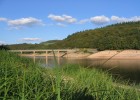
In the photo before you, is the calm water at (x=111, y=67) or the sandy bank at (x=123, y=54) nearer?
the calm water at (x=111, y=67)

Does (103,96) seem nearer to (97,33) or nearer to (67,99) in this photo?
(67,99)

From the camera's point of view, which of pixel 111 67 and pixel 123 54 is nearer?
pixel 111 67

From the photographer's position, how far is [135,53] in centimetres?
10912

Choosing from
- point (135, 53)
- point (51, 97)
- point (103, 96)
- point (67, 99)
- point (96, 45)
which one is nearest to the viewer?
point (51, 97)

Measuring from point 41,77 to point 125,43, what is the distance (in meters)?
118

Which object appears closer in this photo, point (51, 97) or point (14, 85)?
point (51, 97)

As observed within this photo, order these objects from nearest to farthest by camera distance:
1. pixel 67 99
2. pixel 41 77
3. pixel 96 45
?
1. pixel 67 99
2. pixel 41 77
3. pixel 96 45

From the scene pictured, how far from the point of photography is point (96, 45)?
13888 centimetres

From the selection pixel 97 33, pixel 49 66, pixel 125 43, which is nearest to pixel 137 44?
pixel 125 43

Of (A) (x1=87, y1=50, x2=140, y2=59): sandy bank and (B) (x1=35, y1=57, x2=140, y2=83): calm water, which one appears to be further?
(A) (x1=87, y1=50, x2=140, y2=59): sandy bank

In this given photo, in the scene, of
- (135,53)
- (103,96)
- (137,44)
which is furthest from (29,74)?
(137,44)

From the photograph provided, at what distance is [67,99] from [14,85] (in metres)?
1.33

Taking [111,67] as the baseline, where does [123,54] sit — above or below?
above

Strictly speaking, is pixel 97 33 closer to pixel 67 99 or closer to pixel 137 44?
pixel 137 44
